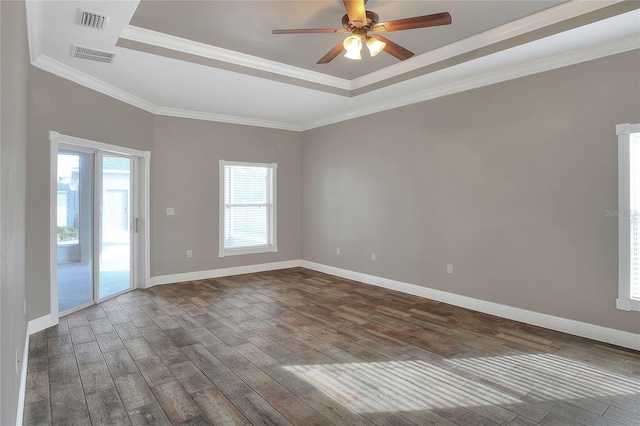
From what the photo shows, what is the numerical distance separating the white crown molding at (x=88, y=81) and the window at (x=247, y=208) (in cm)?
160

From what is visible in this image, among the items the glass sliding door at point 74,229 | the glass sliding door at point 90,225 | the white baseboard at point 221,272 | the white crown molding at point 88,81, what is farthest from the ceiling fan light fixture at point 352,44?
the white baseboard at point 221,272

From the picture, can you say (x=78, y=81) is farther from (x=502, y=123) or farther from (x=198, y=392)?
(x=502, y=123)

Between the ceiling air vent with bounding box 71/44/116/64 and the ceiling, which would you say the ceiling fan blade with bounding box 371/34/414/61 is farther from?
the ceiling air vent with bounding box 71/44/116/64

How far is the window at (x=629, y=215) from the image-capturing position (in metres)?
3.33

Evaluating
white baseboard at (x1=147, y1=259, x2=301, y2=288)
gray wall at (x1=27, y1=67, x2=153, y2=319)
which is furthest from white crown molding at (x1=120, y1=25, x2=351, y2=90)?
white baseboard at (x1=147, y1=259, x2=301, y2=288)

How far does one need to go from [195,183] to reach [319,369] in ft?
13.9

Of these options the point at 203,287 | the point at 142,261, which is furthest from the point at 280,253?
the point at 142,261

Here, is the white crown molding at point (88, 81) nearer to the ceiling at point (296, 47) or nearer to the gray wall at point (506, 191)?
the ceiling at point (296, 47)

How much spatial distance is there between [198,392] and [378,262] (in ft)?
12.0

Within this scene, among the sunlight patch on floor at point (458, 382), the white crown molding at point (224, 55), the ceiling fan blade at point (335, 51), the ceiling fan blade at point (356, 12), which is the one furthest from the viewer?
the white crown molding at point (224, 55)

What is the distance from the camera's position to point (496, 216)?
4328mm

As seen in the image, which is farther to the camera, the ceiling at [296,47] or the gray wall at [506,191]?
the gray wall at [506,191]

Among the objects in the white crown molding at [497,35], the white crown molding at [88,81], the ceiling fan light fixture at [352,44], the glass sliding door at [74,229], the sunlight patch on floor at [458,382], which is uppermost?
the white crown molding at [497,35]

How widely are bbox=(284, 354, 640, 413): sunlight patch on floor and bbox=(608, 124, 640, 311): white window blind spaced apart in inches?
35.3
